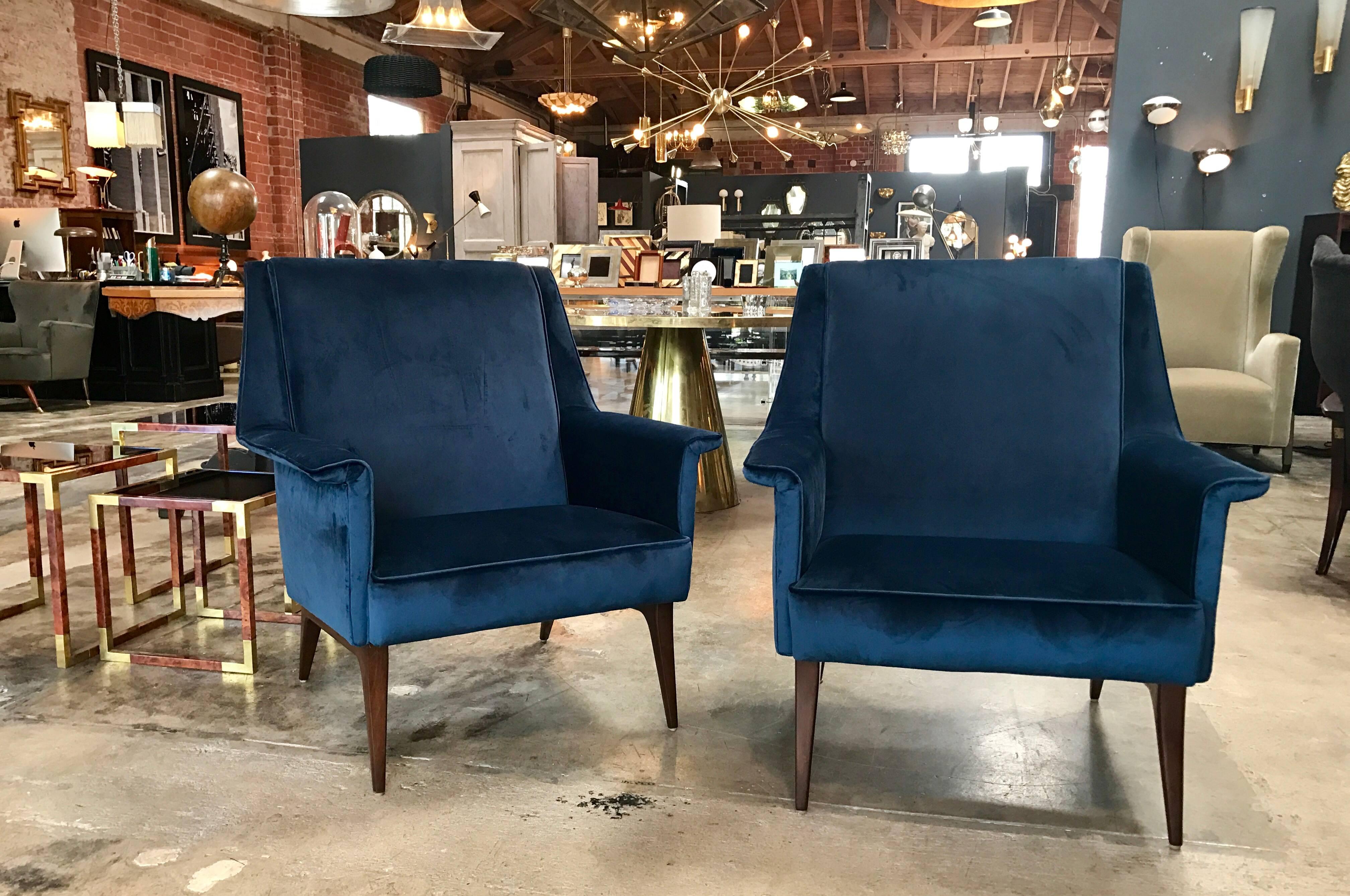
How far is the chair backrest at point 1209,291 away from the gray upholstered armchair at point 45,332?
6.76 meters

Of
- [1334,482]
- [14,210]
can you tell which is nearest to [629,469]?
[1334,482]

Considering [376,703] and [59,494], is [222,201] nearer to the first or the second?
[59,494]

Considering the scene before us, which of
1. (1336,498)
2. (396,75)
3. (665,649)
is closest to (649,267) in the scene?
(1336,498)

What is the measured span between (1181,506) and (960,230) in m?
9.89

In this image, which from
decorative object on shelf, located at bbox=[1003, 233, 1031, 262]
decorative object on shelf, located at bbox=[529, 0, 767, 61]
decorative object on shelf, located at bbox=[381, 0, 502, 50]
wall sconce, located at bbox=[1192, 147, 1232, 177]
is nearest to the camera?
decorative object on shelf, located at bbox=[529, 0, 767, 61]

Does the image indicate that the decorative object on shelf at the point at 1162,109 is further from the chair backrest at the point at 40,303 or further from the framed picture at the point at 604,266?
the chair backrest at the point at 40,303

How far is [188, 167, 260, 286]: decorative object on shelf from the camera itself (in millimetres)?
3955

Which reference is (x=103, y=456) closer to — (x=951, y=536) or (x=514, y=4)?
(x=951, y=536)

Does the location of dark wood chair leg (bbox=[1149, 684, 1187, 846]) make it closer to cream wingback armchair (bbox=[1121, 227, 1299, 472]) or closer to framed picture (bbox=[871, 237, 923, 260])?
framed picture (bbox=[871, 237, 923, 260])

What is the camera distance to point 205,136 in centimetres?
966

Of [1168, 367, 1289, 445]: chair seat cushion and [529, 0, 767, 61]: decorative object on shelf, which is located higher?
[529, 0, 767, 61]: decorative object on shelf

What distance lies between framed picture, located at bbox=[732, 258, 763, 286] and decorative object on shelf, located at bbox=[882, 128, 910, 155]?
869cm

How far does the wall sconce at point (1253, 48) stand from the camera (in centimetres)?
544

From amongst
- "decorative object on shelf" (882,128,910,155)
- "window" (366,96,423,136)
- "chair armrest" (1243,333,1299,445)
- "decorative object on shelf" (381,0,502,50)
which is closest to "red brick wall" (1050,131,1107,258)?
"decorative object on shelf" (882,128,910,155)
